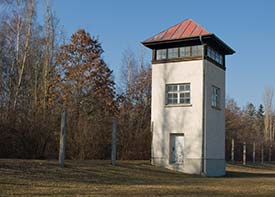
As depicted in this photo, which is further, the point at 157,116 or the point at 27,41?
the point at 27,41

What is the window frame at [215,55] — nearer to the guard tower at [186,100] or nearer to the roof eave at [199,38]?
the guard tower at [186,100]

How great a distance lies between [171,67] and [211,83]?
2.83 meters

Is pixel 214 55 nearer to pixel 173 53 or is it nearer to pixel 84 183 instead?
pixel 173 53

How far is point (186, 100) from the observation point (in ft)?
84.7

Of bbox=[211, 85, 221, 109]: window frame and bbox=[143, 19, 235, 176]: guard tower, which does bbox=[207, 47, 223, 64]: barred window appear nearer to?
bbox=[143, 19, 235, 176]: guard tower

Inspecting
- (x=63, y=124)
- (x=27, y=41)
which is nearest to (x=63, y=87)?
(x=27, y=41)

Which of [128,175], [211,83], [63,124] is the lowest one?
[128,175]

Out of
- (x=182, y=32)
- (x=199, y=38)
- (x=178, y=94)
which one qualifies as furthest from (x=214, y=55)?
(x=178, y=94)

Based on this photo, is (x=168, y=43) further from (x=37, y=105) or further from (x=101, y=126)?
(x=37, y=105)

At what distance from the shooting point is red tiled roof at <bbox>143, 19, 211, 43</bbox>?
25752 mm

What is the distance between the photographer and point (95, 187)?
14.0 m

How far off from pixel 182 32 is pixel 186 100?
4.55 metres

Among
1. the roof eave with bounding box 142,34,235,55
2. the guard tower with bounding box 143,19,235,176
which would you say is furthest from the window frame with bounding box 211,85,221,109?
the roof eave with bounding box 142,34,235,55

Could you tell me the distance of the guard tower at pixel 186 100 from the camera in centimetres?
2520
